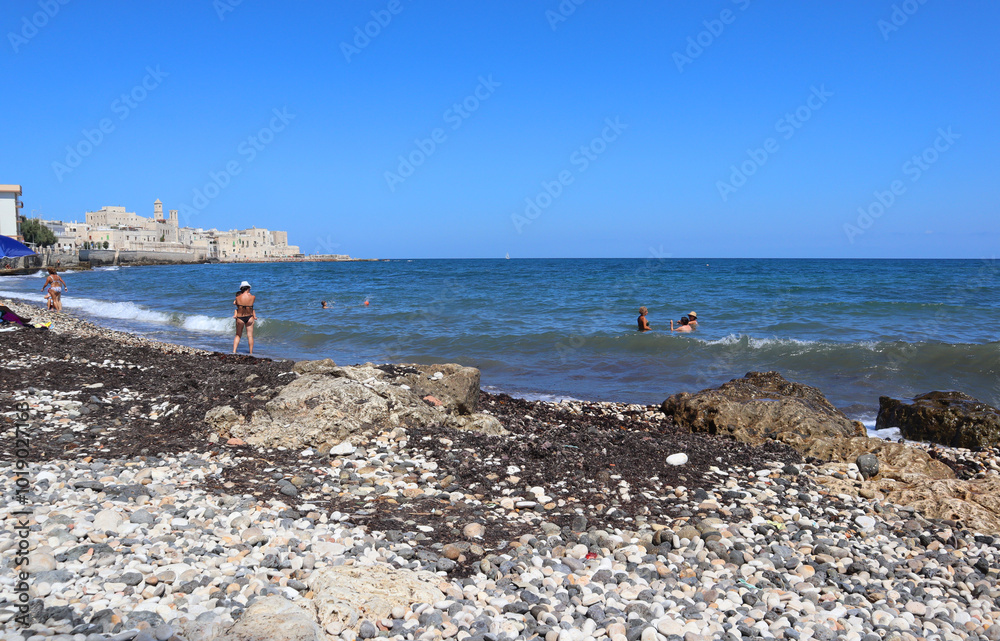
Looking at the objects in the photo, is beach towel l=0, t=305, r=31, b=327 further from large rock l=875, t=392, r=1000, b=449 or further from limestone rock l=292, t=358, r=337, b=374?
large rock l=875, t=392, r=1000, b=449

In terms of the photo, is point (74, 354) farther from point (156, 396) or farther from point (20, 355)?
point (156, 396)

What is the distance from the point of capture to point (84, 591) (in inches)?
126

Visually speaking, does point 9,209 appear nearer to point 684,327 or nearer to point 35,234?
point 35,234

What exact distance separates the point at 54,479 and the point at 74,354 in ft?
25.8

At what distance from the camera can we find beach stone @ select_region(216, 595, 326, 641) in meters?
2.79

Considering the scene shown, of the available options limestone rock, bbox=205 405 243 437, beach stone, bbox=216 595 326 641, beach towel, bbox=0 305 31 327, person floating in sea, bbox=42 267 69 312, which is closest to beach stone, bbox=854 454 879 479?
beach stone, bbox=216 595 326 641

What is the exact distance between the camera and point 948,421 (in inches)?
332

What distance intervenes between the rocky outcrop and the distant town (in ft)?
312

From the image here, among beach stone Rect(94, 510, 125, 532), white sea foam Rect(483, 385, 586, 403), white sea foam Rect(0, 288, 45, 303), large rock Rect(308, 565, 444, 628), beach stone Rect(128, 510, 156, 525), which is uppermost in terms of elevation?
white sea foam Rect(0, 288, 45, 303)

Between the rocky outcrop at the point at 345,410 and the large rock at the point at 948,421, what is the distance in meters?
5.99

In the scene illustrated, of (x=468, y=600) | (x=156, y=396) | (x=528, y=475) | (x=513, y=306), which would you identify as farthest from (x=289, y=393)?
(x=513, y=306)

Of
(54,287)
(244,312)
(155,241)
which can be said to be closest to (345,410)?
(244,312)

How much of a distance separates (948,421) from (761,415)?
284cm

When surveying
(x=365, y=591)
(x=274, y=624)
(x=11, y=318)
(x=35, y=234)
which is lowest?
(x=365, y=591)
